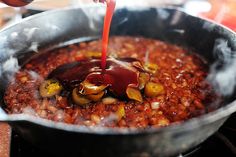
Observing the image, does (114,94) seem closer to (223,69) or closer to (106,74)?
(106,74)

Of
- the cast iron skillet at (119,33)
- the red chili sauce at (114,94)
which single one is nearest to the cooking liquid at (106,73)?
the red chili sauce at (114,94)

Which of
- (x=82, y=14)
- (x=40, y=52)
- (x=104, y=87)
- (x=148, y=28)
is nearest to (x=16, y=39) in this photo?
(x=40, y=52)

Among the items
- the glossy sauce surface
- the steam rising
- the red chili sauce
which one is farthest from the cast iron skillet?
the glossy sauce surface

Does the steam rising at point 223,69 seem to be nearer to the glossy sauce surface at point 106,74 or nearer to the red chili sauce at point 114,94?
the red chili sauce at point 114,94

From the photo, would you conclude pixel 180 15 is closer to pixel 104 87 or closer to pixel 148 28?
pixel 148 28

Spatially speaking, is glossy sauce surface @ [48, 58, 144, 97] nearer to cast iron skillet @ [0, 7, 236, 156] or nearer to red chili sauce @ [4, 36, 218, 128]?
red chili sauce @ [4, 36, 218, 128]

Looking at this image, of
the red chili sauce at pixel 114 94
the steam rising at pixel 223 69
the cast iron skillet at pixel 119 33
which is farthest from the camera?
the steam rising at pixel 223 69
